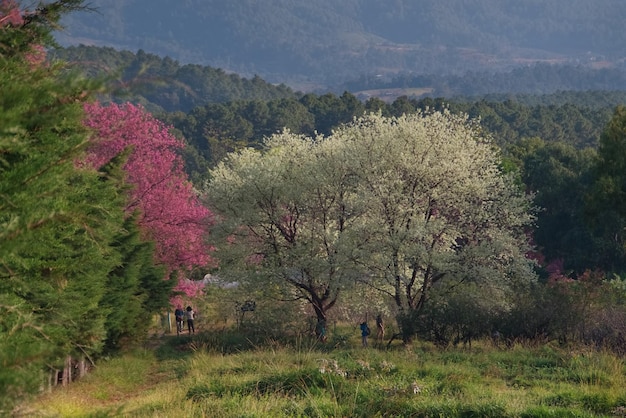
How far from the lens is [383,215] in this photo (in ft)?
78.0

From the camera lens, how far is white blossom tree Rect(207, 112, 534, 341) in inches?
912

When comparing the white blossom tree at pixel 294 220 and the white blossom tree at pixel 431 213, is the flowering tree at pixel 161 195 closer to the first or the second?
the white blossom tree at pixel 294 220

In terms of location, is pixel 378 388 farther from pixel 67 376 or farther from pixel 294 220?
pixel 294 220

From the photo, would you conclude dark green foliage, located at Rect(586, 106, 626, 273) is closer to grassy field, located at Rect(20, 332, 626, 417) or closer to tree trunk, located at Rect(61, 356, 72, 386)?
grassy field, located at Rect(20, 332, 626, 417)

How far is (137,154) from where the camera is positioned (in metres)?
27.7

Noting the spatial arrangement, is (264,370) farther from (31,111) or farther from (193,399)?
(31,111)

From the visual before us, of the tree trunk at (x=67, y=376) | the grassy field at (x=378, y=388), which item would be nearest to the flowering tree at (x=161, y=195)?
the tree trunk at (x=67, y=376)

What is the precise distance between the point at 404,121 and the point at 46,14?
61.7 feet

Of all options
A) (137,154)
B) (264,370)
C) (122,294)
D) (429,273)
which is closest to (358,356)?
(264,370)

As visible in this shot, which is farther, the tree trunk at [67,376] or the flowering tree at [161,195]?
the flowering tree at [161,195]

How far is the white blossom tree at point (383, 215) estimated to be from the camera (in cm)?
2317

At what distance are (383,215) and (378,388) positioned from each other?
44.4 feet

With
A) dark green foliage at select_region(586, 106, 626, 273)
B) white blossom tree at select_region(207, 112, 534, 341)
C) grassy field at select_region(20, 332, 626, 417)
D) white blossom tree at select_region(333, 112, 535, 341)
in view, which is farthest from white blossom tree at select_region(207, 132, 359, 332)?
dark green foliage at select_region(586, 106, 626, 273)

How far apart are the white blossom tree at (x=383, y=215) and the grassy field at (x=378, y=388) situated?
5504 mm
